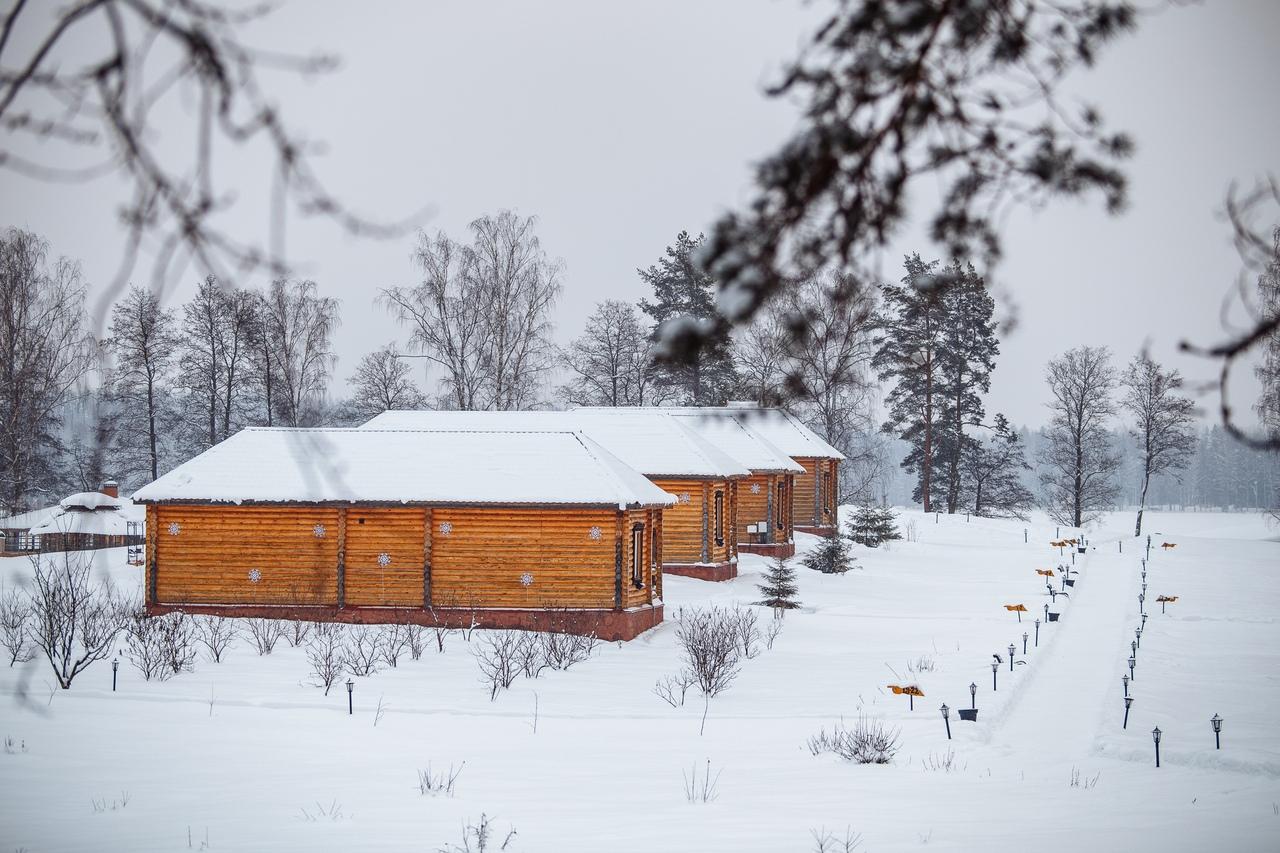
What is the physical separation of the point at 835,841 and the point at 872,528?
30.5 m

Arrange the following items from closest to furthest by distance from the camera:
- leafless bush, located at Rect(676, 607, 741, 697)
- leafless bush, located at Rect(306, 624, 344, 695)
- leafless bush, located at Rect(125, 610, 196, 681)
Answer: leafless bush, located at Rect(306, 624, 344, 695)
leafless bush, located at Rect(676, 607, 741, 697)
leafless bush, located at Rect(125, 610, 196, 681)

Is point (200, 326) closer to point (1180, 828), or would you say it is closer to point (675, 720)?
point (675, 720)

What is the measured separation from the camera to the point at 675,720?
14.4 m

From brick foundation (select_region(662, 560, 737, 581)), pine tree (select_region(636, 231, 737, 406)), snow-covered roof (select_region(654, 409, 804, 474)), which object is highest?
pine tree (select_region(636, 231, 737, 406))

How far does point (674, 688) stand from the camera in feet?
54.4

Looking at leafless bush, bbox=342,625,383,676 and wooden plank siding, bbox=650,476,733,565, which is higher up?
wooden plank siding, bbox=650,476,733,565

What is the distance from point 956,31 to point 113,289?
2.60 metres

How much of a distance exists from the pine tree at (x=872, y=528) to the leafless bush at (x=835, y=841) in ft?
97.5

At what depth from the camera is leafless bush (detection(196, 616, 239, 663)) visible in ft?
59.5

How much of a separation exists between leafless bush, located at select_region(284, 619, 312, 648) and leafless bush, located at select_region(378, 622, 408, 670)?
131 centimetres

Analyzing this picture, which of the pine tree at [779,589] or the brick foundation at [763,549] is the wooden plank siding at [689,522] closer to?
the pine tree at [779,589]

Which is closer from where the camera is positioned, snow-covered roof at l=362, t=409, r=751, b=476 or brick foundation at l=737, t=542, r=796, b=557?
snow-covered roof at l=362, t=409, r=751, b=476

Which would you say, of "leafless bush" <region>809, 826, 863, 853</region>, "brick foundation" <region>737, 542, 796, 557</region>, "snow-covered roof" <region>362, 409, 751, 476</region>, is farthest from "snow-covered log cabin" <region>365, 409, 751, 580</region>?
"leafless bush" <region>809, 826, 863, 853</region>

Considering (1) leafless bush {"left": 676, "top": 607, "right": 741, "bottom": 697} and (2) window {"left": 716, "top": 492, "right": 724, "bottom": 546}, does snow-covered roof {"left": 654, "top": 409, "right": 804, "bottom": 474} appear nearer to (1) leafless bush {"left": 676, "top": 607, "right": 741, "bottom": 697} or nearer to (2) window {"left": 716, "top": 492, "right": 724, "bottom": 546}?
(2) window {"left": 716, "top": 492, "right": 724, "bottom": 546}
